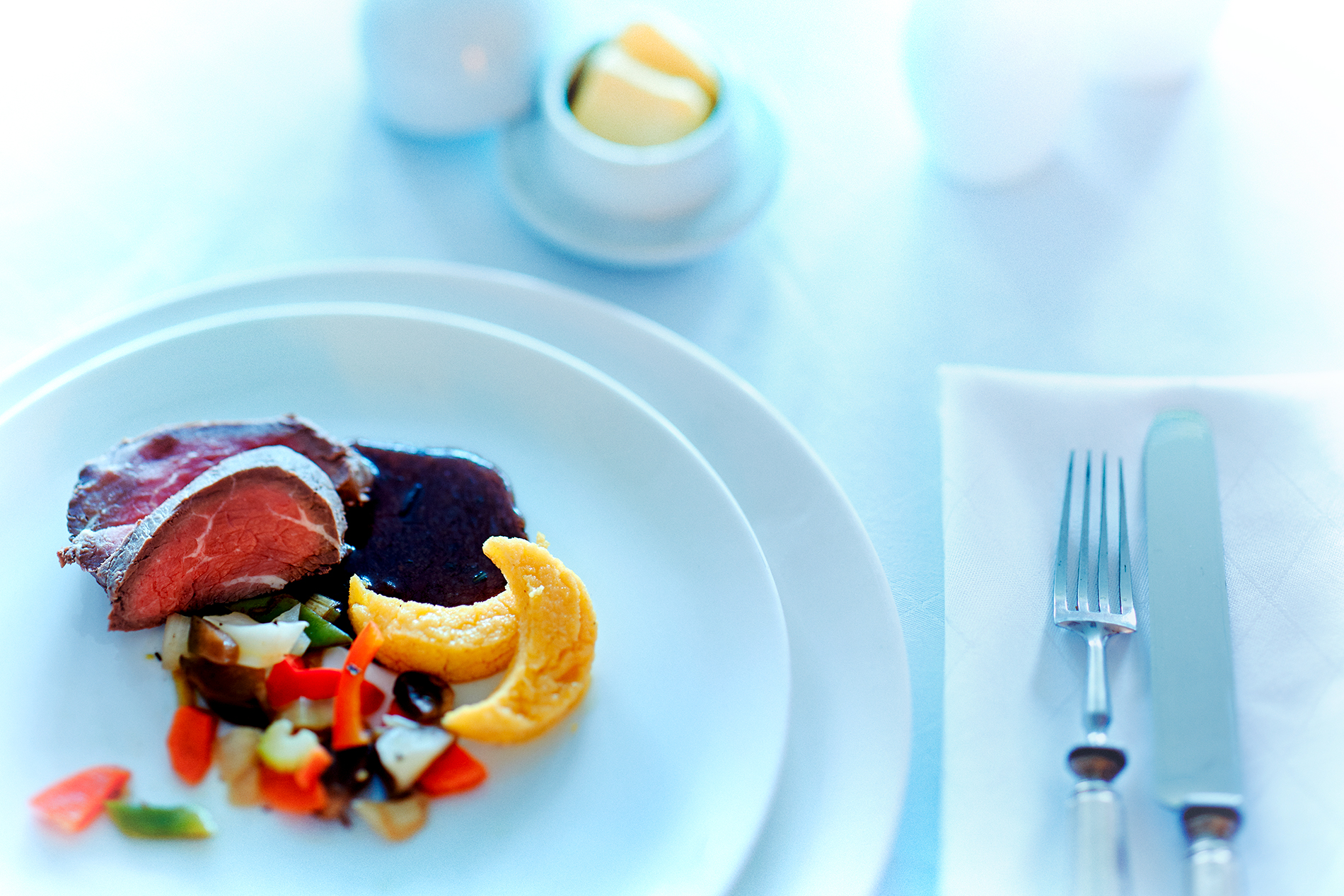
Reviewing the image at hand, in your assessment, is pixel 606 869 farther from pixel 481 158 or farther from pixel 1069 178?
pixel 1069 178

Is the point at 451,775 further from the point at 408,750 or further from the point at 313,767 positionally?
the point at 313,767

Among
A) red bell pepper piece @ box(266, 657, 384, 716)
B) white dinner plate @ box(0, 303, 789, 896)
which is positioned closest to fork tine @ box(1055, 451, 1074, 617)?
white dinner plate @ box(0, 303, 789, 896)

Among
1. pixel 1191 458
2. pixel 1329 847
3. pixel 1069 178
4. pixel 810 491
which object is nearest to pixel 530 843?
pixel 810 491

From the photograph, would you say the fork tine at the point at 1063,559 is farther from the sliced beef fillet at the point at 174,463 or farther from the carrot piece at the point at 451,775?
the sliced beef fillet at the point at 174,463

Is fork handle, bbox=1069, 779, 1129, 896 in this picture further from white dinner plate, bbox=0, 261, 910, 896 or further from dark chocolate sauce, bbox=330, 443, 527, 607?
dark chocolate sauce, bbox=330, 443, 527, 607

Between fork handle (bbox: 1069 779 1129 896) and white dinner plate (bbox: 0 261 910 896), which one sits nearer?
fork handle (bbox: 1069 779 1129 896)

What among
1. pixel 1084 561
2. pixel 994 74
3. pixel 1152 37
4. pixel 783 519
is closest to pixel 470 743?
pixel 783 519
